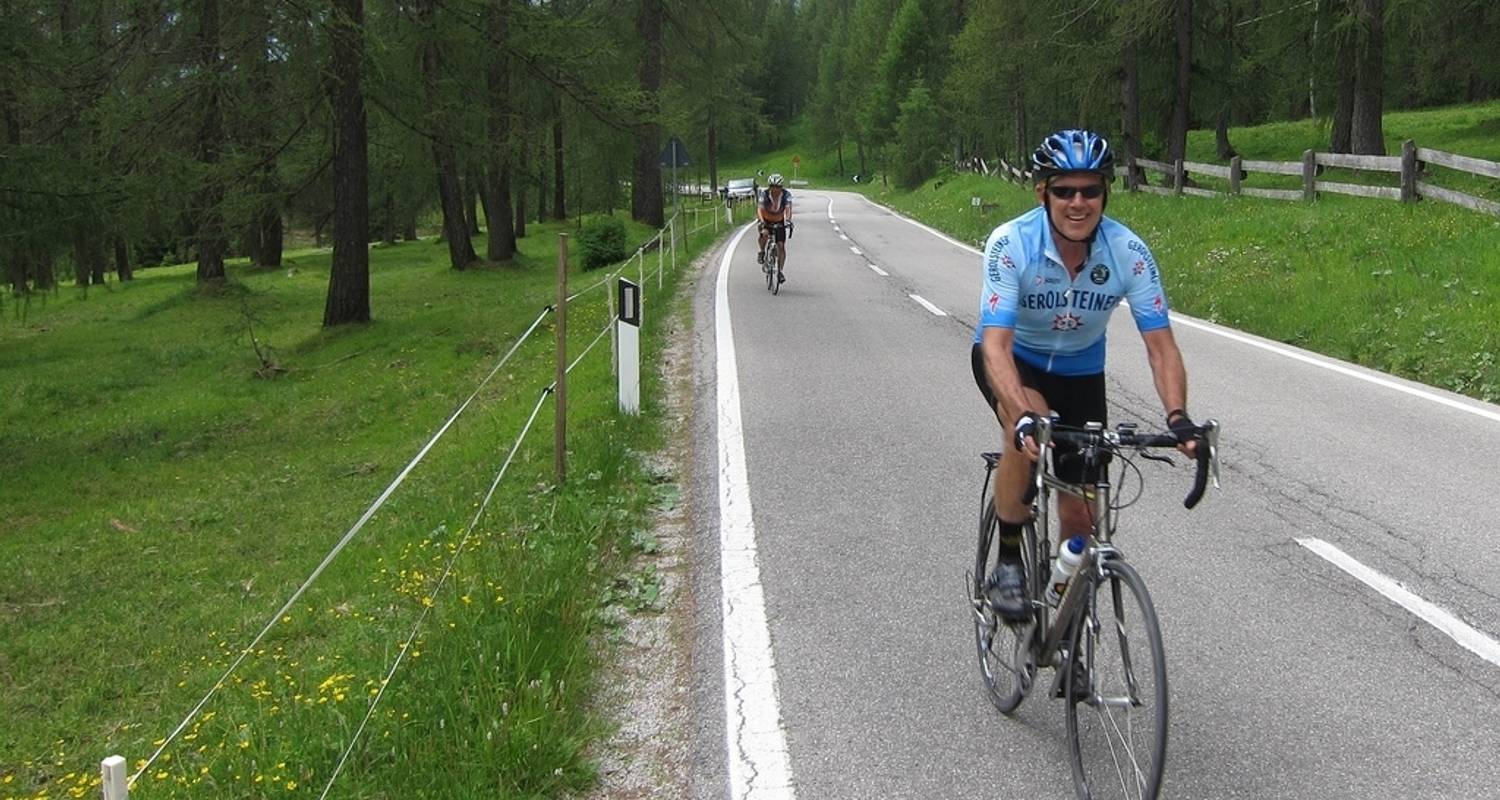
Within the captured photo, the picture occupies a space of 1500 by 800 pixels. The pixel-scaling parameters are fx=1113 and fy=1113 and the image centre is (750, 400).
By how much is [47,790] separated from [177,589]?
3.63m

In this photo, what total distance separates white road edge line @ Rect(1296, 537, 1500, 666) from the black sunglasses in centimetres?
268

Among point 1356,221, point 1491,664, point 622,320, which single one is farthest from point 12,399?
point 1356,221

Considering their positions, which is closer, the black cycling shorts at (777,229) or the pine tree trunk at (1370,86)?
the black cycling shorts at (777,229)

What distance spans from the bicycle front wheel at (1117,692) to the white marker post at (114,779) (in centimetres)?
253

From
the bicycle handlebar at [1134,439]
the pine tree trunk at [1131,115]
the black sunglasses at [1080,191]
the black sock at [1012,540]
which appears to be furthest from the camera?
the pine tree trunk at [1131,115]

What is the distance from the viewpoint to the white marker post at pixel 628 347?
8773 mm

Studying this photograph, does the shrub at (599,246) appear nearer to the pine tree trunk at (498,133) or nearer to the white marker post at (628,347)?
the pine tree trunk at (498,133)

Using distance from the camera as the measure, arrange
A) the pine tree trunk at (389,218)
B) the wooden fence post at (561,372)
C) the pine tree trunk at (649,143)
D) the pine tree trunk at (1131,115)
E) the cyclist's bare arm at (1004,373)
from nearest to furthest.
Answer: the cyclist's bare arm at (1004,373), the wooden fence post at (561,372), the pine tree trunk at (1131,115), the pine tree trunk at (649,143), the pine tree trunk at (389,218)

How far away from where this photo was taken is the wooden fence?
52.0ft

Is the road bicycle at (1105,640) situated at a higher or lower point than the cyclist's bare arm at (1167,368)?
lower

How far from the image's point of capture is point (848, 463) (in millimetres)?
7941

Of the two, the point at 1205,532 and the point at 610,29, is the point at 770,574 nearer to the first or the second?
the point at 1205,532

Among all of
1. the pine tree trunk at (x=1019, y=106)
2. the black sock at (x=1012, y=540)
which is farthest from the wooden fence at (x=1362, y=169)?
the black sock at (x=1012, y=540)

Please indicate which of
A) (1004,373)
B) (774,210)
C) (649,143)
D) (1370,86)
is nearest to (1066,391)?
(1004,373)
